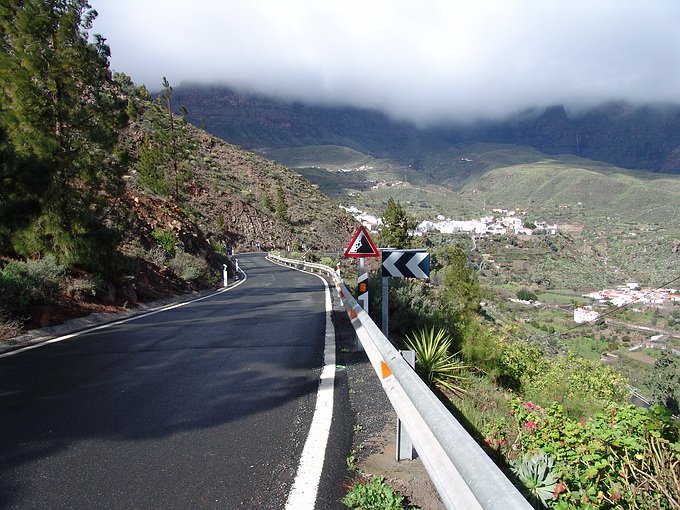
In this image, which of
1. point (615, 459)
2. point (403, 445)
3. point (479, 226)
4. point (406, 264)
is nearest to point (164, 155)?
point (406, 264)

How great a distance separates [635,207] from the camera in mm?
156750

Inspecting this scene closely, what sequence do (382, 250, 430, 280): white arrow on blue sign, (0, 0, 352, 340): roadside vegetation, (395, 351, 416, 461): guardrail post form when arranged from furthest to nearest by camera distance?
(0, 0, 352, 340): roadside vegetation → (382, 250, 430, 280): white arrow on blue sign → (395, 351, 416, 461): guardrail post

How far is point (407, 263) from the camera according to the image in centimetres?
662

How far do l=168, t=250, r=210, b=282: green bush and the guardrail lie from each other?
723 inches

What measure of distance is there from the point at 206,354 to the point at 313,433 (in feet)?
11.6

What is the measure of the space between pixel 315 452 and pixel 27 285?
8.66 meters

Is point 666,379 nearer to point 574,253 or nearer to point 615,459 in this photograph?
point 615,459

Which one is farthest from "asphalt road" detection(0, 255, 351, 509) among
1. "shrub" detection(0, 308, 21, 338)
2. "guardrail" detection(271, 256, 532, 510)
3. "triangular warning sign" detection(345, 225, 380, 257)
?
"triangular warning sign" detection(345, 225, 380, 257)

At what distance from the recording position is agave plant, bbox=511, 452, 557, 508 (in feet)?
9.32

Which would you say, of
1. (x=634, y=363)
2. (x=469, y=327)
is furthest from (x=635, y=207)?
(x=469, y=327)

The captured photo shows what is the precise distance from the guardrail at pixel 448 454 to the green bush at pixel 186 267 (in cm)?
1836

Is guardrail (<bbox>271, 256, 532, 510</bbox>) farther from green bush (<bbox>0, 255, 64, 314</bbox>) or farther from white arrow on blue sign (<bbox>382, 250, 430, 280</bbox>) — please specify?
green bush (<bbox>0, 255, 64, 314</bbox>)

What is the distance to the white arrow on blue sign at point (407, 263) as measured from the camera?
6.59 metres

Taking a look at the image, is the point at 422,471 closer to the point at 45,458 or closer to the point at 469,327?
the point at 45,458
